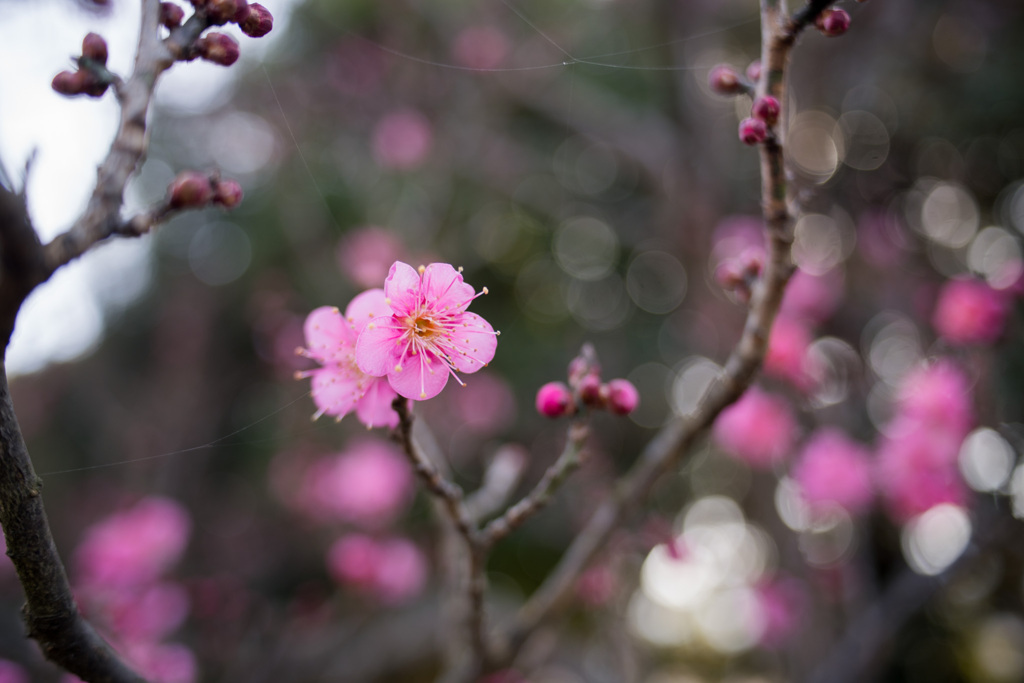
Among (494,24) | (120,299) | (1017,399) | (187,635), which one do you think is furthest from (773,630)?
(120,299)

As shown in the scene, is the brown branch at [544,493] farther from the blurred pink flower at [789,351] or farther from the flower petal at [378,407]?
the blurred pink flower at [789,351]

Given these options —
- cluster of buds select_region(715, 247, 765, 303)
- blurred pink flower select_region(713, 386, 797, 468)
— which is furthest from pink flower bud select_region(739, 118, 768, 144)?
blurred pink flower select_region(713, 386, 797, 468)

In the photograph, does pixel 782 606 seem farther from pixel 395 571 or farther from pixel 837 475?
pixel 395 571

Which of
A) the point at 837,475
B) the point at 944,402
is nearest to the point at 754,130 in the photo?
the point at 944,402

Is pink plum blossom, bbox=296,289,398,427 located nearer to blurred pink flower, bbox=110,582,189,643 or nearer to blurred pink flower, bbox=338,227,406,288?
blurred pink flower, bbox=110,582,189,643

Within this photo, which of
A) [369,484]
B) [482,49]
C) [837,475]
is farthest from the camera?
[482,49]

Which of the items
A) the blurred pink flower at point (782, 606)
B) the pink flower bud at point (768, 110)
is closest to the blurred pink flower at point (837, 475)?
the blurred pink flower at point (782, 606)
